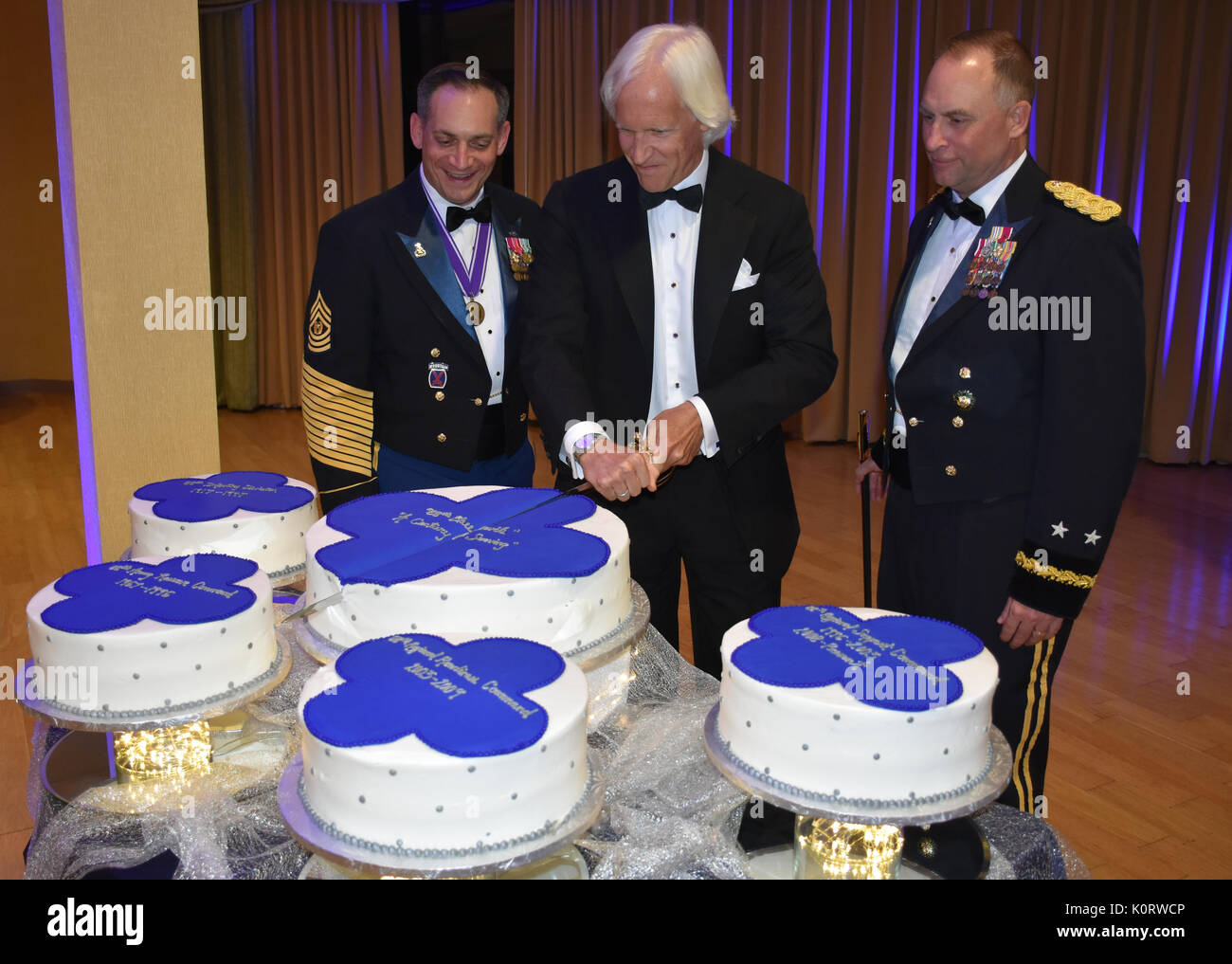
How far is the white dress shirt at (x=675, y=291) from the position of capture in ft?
7.33

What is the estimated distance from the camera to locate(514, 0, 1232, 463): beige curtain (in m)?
6.53

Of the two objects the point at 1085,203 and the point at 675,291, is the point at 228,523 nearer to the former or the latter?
the point at 675,291

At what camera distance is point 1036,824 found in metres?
1.35

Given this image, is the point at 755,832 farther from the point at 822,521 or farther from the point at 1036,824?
the point at 822,521

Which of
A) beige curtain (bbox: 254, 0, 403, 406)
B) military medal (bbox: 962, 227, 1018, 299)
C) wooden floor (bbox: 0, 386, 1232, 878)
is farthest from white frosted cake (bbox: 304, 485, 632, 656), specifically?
beige curtain (bbox: 254, 0, 403, 406)

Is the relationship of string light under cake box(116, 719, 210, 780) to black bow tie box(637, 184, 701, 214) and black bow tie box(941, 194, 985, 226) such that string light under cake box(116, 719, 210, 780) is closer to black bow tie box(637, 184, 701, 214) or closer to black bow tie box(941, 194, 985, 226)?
black bow tie box(637, 184, 701, 214)

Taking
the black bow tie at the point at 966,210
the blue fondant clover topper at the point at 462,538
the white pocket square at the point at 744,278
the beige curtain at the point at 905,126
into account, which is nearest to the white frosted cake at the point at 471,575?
the blue fondant clover topper at the point at 462,538

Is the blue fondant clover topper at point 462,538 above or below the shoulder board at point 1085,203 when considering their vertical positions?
below

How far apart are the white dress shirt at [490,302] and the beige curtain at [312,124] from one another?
660cm

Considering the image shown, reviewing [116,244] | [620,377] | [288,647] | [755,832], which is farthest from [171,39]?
[755,832]

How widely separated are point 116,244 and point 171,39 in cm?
46

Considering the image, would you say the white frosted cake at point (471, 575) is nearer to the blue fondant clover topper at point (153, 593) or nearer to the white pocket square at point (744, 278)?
the blue fondant clover topper at point (153, 593)

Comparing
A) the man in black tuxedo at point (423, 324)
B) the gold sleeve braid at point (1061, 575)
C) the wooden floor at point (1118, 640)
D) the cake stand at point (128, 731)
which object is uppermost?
the man in black tuxedo at point (423, 324)

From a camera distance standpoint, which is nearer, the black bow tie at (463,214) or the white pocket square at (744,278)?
the white pocket square at (744,278)
